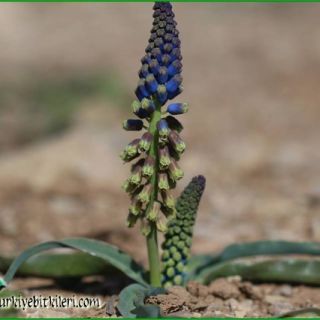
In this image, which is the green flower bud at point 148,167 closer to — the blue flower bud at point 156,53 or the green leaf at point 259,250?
the blue flower bud at point 156,53

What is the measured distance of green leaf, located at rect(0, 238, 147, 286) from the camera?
4.89 m

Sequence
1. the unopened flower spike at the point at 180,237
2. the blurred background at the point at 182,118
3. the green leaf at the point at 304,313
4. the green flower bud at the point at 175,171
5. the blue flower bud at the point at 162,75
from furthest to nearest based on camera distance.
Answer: the blurred background at the point at 182,118, the unopened flower spike at the point at 180,237, the green flower bud at the point at 175,171, the blue flower bud at the point at 162,75, the green leaf at the point at 304,313

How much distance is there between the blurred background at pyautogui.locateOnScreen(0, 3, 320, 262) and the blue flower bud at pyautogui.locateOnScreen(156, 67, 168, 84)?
208 cm

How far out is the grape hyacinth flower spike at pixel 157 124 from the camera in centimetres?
443

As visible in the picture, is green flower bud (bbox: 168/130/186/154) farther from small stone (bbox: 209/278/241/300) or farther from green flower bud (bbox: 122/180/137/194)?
small stone (bbox: 209/278/241/300)

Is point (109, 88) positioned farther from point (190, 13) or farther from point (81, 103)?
point (190, 13)

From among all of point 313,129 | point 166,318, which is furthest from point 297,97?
point 166,318

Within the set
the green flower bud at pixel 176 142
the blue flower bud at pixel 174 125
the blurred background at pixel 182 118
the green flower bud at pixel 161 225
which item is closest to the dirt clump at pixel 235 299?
the green flower bud at pixel 161 225

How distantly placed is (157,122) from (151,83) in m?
0.23

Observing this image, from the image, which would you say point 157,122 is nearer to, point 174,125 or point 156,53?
point 174,125

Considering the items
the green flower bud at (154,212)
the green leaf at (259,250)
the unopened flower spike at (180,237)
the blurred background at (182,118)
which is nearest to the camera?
the green flower bud at (154,212)

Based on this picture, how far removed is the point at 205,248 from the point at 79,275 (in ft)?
5.07

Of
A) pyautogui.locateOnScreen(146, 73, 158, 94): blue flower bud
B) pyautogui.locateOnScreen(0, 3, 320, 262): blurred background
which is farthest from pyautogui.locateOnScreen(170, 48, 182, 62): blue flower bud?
pyautogui.locateOnScreen(0, 3, 320, 262): blurred background

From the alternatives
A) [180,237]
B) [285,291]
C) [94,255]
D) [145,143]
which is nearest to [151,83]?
[145,143]
